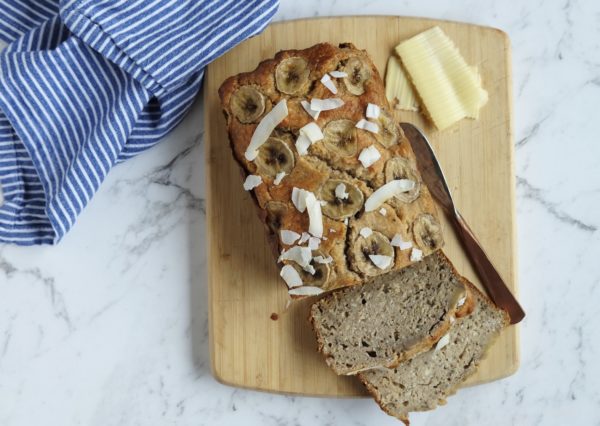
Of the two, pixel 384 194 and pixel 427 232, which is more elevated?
pixel 384 194

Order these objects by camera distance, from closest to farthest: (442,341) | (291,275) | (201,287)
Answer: (291,275)
(442,341)
(201,287)

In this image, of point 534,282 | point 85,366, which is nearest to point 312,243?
point 534,282

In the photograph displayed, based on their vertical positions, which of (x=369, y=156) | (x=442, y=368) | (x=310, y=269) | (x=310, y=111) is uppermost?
(x=310, y=111)

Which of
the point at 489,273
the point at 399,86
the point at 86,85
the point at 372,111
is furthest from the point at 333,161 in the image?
the point at 86,85

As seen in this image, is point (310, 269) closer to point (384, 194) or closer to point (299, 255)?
point (299, 255)

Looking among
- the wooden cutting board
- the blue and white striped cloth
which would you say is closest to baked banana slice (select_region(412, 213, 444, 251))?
the wooden cutting board

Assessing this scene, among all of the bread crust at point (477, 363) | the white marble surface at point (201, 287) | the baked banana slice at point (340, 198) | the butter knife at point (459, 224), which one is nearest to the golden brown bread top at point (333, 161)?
the baked banana slice at point (340, 198)

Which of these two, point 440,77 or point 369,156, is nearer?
point 369,156
